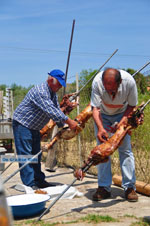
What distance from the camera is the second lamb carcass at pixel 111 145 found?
13.3ft

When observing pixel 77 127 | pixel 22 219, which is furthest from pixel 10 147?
pixel 22 219

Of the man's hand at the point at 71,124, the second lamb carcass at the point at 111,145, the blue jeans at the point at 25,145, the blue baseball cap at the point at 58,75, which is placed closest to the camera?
the second lamb carcass at the point at 111,145

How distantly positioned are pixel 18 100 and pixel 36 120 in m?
7.20

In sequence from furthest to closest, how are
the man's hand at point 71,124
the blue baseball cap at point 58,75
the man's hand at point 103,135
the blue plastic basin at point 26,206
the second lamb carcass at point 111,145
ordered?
1. the blue baseball cap at point 58,75
2. the man's hand at point 71,124
3. the man's hand at point 103,135
4. the second lamb carcass at point 111,145
5. the blue plastic basin at point 26,206

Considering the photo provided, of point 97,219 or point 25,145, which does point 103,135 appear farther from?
point 25,145

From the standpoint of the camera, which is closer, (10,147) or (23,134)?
(23,134)

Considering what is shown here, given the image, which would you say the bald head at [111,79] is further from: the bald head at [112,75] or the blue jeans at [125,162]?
the blue jeans at [125,162]

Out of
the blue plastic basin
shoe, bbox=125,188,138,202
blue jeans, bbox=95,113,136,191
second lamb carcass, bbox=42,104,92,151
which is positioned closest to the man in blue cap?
second lamb carcass, bbox=42,104,92,151

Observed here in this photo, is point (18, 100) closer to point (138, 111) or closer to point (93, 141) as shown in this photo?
point (93, 141)

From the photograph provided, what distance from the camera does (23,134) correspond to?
5.37 metres

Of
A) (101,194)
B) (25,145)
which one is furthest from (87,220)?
(25,145)

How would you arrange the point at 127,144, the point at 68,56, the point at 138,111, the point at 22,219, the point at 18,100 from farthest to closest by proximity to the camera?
the point at 18,100, the point at 68,56, the point at 127,144, the point at 138,111, the point at 22,219

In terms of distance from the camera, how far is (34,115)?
17.4ft

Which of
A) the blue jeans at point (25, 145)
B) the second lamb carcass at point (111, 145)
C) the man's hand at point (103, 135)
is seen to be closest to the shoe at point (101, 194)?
the second lamb carcass at point (111, 145)
